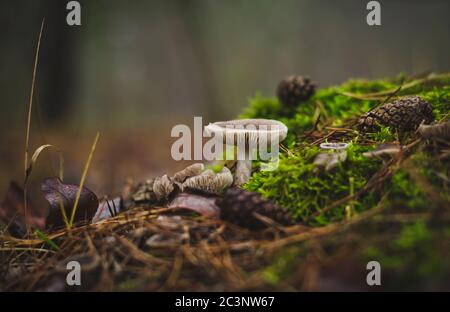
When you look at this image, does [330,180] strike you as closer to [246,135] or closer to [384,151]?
[384,151]

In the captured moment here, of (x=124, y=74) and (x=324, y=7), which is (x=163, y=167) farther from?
(x=124, y=74)

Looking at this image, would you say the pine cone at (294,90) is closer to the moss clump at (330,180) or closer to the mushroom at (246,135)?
the moss clump at (330,180)

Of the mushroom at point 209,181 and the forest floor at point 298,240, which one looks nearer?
the forest floor at point 298,240

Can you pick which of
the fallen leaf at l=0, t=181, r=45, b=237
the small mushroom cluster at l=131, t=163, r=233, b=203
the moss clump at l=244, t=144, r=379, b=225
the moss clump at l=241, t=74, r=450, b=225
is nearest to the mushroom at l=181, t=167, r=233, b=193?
the small mushroom cluster at l=131, t=163, r=233, b=203

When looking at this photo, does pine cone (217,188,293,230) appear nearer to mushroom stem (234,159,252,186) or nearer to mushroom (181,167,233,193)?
mushroom (181,167,233,193)

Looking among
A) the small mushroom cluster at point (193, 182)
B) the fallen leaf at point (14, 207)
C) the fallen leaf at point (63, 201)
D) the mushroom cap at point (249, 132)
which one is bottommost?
the fallen leaf at point (14, 207)

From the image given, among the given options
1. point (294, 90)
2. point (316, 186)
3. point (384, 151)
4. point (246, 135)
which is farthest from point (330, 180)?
point (294, 90)

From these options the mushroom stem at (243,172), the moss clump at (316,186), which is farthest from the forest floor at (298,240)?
the mushroom stem at (243,172)

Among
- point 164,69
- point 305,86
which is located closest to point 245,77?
point 164,69
